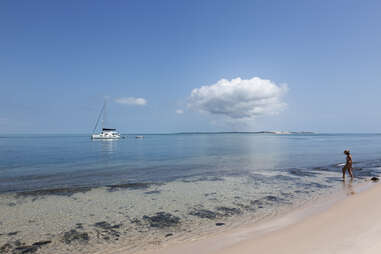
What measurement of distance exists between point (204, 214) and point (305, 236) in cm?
493

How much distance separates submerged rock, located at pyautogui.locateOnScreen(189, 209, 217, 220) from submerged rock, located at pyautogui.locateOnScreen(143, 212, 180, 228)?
111cm

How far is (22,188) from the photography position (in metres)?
17.8

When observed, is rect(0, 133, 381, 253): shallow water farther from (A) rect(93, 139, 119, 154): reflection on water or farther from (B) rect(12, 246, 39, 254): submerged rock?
(A) rect(93, 139, 119, 154): reflection on water

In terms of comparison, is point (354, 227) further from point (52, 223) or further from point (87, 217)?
point (52, 223)

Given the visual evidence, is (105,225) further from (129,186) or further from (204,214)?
(129,186)

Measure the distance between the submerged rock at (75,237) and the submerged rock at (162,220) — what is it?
2.67 meters

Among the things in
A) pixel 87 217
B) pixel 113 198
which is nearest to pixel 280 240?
pixel 87 217

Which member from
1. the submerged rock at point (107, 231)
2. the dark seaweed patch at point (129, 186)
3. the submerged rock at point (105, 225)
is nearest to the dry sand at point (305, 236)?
the submerged rock at point (107, 231)

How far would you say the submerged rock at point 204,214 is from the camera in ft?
35.7

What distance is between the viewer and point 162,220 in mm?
10461

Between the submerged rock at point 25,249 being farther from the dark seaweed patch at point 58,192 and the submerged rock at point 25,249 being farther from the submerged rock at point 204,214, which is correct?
the dark seaweed patch at point 58,192

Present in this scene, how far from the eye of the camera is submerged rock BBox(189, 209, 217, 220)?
1089 centimetres

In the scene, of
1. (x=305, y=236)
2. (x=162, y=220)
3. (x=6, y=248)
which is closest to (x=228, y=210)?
(x=162, y=220)

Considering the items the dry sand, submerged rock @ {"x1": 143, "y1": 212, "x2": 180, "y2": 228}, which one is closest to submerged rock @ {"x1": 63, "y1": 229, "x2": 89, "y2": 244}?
the dry sand
